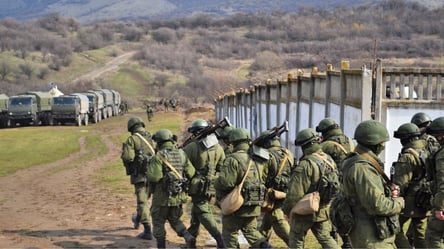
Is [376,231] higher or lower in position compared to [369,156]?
lower

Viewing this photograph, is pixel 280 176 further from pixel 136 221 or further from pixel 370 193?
pixel 136 221

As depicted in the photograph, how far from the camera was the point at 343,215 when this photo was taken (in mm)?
6117

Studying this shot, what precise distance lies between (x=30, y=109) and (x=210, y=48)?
84639 millimetres

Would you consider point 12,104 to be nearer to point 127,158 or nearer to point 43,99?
point 43,99

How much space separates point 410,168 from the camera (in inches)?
299

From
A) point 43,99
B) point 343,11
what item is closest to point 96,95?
point 43,99

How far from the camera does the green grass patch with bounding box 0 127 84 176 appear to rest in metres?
24.1

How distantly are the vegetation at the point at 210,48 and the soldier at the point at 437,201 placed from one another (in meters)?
40.9

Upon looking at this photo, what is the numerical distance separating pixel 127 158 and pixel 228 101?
21872mm

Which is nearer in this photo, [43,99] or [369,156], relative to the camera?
[369,156]

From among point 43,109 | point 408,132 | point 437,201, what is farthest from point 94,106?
point 437,201

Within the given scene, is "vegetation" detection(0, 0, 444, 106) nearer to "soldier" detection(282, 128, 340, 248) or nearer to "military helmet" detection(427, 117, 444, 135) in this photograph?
"military helmet" detection(427, 117, 444, 135)

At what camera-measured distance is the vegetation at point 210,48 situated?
78500 mm

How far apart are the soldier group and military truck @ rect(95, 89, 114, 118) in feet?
135
